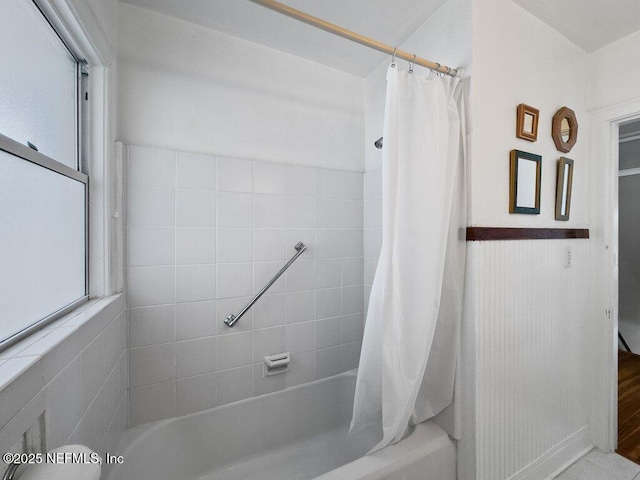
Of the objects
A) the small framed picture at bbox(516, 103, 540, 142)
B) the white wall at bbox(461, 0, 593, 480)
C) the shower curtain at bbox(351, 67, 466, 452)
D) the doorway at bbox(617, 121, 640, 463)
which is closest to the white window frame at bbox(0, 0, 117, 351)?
the shower curtain at bbox(351, 67, 466, 452)

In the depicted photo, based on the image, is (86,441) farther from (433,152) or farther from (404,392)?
(433,152)

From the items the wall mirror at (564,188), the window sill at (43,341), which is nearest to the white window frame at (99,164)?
the window sill at (43,341)

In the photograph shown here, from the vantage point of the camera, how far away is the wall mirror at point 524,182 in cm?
118

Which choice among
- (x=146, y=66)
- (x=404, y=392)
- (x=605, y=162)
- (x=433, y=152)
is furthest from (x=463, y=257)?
(x=146, y=66)

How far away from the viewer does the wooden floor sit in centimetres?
149

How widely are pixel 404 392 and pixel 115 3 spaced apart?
2.10 meters

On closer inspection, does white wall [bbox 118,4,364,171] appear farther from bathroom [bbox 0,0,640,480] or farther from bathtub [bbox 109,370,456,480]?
bathtub [bbox 109,370,456,480]

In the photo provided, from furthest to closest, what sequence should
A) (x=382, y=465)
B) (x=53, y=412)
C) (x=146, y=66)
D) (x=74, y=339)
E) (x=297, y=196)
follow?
1. (x=297, y=196)
2. (x=146, y=66)
3. (x=382, y=465)
4. (x=74, y=339)
5. (x=53, y=412)

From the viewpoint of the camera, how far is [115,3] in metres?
1.18

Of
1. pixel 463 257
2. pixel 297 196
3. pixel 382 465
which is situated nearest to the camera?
pixel 382 465

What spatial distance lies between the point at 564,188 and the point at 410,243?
98cm

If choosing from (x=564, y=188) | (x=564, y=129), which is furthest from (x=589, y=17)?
(x=564, y=188)

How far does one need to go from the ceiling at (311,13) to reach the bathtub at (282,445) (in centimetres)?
197

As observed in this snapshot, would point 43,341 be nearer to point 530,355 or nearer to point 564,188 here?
point 530,355
